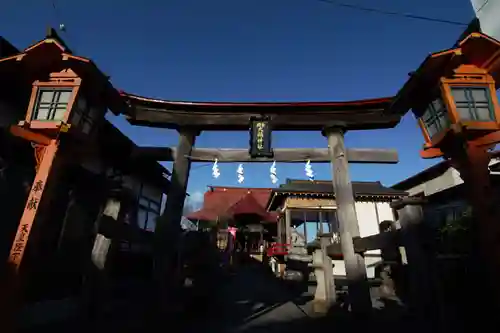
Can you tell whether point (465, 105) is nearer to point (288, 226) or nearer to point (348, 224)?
point (348, 224)

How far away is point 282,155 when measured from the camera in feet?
20.6

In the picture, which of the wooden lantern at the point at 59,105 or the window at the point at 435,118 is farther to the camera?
the wooden lantern at the point at 59,105

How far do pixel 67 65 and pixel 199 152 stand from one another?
3030 mm

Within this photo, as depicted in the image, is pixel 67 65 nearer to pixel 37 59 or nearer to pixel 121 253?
pixel 37 59

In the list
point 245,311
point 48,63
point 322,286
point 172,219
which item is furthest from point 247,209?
A: point 48,63

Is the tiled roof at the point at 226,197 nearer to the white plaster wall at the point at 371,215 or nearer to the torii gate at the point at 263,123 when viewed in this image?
the white plaster wall at the point at 371,215

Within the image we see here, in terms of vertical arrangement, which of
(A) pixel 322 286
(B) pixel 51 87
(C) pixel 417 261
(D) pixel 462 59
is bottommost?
(A) pixel 322 286

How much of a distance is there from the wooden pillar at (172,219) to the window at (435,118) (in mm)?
4487

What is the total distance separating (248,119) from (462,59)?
4.12 meters

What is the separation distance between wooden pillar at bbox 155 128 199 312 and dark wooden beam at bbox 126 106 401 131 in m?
0.36

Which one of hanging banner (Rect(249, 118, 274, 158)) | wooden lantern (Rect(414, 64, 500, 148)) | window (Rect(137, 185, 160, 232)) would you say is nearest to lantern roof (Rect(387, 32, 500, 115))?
wooden lantern (Rect(414, 64, 500, 148))

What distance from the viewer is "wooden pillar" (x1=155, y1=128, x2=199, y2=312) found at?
15.7 feet

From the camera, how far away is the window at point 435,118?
3.25 meters

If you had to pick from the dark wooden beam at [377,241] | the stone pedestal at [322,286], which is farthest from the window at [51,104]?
the stone pedestal at [322,286]
